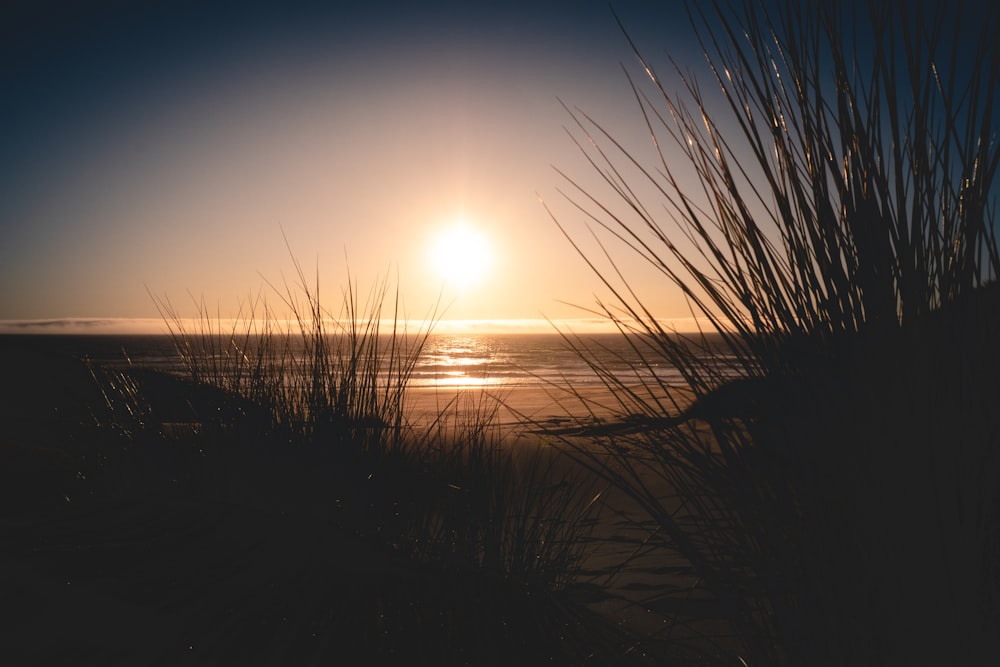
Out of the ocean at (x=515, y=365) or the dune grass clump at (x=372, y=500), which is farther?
the ocean at (x=515, y=365)

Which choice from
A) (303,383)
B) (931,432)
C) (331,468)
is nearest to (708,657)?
(931,432)

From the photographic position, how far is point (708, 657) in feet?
3.80

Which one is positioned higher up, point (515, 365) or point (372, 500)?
point (515, 365)

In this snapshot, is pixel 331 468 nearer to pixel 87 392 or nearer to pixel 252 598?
pixel 252 598

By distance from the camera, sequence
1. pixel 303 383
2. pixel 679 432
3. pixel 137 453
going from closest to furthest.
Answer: pixel 679 432
pixel 137 453
pixel 303 383

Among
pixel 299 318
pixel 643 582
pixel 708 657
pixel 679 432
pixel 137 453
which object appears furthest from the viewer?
pixel 299 318

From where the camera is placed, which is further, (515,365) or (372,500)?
(515,365)

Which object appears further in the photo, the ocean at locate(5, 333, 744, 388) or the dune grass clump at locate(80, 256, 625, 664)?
the ocean at locate(5, 333, 744, 388)

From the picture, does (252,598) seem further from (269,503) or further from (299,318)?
(299,318)

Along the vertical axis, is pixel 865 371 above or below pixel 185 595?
above

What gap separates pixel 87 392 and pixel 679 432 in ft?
16.8

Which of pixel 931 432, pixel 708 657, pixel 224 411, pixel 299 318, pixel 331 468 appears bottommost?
pixel 708 657

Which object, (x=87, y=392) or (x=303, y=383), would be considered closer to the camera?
(x=303, y=383)

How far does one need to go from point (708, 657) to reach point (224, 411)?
7.27 ft
